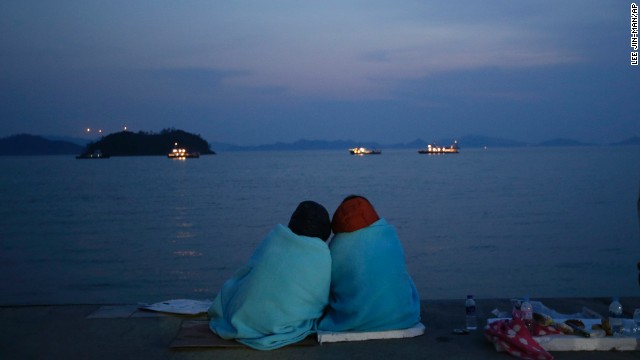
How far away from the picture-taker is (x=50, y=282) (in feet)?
54.0

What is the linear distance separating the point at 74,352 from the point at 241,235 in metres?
20.0

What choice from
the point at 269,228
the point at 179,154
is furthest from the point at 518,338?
the point at 179,154

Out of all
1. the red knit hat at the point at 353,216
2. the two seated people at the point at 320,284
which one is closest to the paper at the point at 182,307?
the two seated people at the point at 320,284

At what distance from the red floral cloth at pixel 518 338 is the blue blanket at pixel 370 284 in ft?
2.23

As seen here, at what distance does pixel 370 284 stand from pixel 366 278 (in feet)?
0.17

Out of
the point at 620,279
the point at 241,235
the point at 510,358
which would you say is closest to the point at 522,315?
the point at 510,358

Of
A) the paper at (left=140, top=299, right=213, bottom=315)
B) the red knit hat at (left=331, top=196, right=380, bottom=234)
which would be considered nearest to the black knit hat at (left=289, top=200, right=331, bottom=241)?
the red knit hat at (left=331, top=196, right=380, bottom=234)

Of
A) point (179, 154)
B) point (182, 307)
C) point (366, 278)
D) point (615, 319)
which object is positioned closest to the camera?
point (615, 319)

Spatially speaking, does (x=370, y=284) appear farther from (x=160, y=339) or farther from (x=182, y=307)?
(x=182, y=307)

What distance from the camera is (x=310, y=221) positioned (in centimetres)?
523

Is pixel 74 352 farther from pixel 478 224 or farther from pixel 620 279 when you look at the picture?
pixel 478 224

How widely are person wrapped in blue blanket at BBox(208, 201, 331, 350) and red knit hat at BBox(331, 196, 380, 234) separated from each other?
0.12 metres

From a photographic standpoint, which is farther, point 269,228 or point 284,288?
point 269,228

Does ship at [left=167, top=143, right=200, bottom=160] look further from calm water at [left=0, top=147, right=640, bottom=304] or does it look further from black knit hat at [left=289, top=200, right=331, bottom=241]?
black knit hat at [left=289, top=200, right=331, bottom=241]
